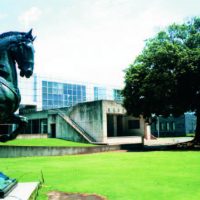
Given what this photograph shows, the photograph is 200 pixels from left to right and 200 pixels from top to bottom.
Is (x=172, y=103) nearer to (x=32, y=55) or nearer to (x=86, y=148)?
(x=86, y=148)

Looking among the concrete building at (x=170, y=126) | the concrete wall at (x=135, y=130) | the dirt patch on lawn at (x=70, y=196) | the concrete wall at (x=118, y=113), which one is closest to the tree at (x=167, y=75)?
the concrete wall at (x=118, y=113)

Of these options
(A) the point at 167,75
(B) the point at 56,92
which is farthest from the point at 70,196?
(B) the point at 56,92

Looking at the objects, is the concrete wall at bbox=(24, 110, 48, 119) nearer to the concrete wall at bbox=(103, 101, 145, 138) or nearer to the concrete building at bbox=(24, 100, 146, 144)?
the concrete building at bbox=(24, 100, 146, 144)

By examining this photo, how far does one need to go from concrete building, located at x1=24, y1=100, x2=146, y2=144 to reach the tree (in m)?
4.90

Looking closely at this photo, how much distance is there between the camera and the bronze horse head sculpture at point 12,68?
6.59 meters

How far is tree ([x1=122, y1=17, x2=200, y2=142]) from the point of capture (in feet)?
91.0

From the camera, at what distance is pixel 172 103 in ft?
97.9

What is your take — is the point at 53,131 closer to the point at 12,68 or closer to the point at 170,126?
the point at 170,126

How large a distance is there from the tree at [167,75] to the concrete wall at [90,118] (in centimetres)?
490

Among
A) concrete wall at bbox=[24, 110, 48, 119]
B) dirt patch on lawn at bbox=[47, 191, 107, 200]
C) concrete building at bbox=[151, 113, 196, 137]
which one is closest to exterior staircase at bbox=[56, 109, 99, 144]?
concrete wall at bbox=[24, 110, 48, 119]

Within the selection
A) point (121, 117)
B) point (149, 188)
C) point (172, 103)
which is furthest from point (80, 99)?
point (149, 188)

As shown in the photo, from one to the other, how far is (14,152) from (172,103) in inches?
618

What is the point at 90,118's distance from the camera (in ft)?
119

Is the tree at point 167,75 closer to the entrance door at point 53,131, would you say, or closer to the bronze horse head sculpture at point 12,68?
the entrance door at point 53,131
